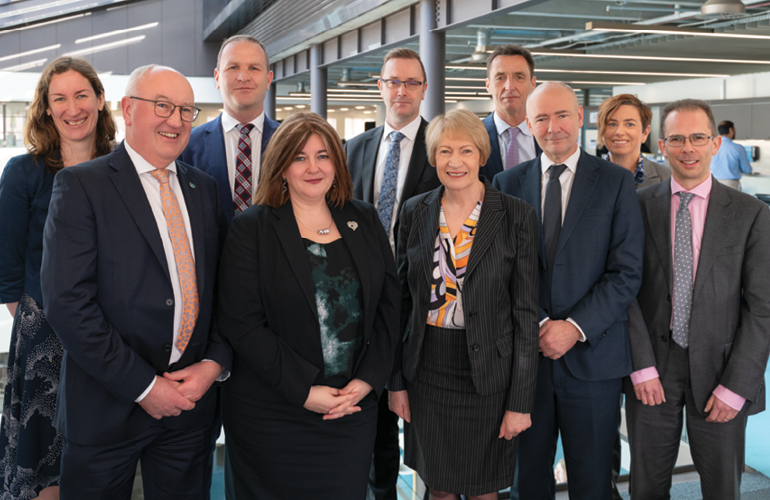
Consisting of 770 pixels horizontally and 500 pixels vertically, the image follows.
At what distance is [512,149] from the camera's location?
323 cm

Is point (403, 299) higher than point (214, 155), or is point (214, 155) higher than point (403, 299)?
point (214, 155)

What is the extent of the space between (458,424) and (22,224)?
74.1 inches

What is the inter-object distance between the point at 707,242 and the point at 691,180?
10.2 inches

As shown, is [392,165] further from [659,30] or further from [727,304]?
[659,30]

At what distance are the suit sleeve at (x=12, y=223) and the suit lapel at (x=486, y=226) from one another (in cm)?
177

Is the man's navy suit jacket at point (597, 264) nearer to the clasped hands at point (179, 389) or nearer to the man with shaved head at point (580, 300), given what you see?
the man with shaved head at point (580, 300)

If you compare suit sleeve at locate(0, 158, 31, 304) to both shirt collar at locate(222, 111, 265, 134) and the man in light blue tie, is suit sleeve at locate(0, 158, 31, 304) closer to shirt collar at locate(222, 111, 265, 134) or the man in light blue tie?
shirt collar at locate(222, 111, 265, 134)

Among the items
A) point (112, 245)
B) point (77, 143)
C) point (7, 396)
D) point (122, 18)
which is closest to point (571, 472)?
point (112, 245)

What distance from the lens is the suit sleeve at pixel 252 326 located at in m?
2.11

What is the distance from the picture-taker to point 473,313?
7.28 feet

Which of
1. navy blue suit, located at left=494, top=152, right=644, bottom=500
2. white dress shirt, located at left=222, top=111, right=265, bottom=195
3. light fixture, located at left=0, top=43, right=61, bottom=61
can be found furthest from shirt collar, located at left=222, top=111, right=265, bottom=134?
light fixture, located at left=0, top=43, right=61, bottom=61

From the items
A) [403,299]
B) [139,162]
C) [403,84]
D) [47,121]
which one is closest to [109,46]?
[47,121]

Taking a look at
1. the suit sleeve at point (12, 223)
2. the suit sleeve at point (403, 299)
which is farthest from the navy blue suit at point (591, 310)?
the suit sleeve at point (12, 223)

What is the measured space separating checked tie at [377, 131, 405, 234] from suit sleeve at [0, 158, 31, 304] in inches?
57.5
